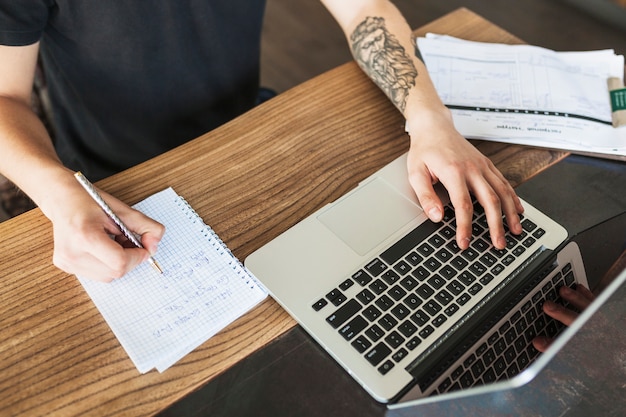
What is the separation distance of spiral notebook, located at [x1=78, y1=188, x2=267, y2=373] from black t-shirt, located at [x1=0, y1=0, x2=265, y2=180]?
420 millimetres

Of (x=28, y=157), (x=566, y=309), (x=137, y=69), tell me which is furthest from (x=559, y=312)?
(x=137, y=69)

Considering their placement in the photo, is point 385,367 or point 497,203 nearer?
point 385,367

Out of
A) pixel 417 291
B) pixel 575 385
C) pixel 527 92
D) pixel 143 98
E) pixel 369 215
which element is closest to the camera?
pixel 575 385

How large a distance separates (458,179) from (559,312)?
0.25m

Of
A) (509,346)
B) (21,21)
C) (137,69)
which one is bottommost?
(509,346)

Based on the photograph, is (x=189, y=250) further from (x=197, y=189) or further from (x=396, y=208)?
(x=396, y=208)

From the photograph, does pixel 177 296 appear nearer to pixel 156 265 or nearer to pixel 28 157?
pixel 156 265

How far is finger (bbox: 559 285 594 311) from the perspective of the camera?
640 millimetres

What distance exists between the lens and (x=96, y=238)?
0.75 m

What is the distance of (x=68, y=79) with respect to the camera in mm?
1138

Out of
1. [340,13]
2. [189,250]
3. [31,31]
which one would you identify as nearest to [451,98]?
[340,13]

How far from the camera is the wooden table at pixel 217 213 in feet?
2.28

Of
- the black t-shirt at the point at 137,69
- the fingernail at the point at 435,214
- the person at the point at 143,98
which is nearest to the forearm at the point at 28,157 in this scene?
the person at the point at 143,98

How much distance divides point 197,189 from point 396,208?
0.31 m
